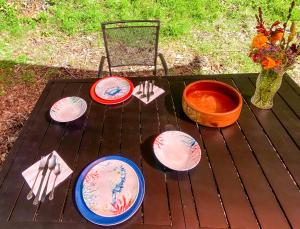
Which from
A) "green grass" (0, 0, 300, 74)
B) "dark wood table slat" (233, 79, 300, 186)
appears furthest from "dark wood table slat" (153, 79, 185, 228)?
"green grass" (0, 0, 300, 74)

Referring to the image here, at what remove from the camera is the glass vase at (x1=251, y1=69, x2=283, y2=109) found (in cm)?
176

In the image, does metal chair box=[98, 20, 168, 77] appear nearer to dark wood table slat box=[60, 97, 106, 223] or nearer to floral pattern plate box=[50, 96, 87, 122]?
floral pattern plate box=[50, 96, 87, 122]

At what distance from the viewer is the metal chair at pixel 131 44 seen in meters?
2.81

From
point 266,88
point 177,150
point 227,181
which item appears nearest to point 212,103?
point 266,88

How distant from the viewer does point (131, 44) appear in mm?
2943

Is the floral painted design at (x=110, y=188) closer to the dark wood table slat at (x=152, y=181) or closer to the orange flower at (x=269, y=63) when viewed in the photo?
the dark wood table slat at (x=152, y=181)

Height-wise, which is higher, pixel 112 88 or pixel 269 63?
pixel 269 63

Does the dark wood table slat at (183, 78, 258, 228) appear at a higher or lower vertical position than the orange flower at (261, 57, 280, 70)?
lower

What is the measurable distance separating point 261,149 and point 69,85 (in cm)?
163

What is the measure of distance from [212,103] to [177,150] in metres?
0.53

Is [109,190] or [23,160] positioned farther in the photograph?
[23,160]

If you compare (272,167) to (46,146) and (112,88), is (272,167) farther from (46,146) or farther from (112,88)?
(46,146)

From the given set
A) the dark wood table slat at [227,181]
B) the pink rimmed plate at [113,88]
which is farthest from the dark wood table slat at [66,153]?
the dark wood table slat at [227,181]

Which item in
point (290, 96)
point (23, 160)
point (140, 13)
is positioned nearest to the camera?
point (23, 160)
